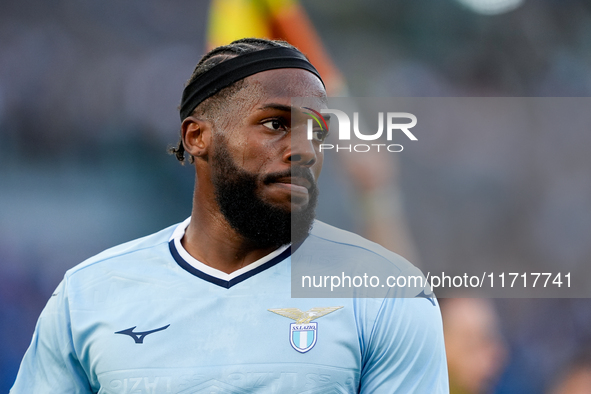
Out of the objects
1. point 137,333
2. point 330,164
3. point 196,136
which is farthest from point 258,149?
point 330,164

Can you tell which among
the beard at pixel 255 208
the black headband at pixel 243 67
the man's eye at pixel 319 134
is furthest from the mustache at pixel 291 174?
the black headband at pixel 243 67

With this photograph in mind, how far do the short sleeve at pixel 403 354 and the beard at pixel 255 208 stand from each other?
396 mm

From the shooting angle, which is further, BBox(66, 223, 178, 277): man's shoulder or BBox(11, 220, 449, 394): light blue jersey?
BBox(66, 223, 178, 277): man's shoulder

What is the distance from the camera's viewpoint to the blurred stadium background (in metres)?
4.02

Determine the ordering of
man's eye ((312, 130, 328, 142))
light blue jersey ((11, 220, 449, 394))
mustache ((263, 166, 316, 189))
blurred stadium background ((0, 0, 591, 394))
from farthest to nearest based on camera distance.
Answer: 1. blurred stadium background ((0, 0, 591, 394))
2. man's eye ((312, 130, 328, 142))
3. mustache ((263, 166, 316, 189))
4. light blue jersey ((11, 220, 449, 394))

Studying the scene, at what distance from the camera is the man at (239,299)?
5.57 feet

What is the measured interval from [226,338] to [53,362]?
23.5 inches

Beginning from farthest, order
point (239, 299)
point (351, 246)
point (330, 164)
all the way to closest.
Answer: point (330, 164) → point (351, 246) → point (239, 299)

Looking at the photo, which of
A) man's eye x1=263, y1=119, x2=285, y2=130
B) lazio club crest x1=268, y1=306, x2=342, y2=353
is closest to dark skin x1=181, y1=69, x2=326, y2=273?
man's eye x1=263, y1=119, x2=285, y2=130

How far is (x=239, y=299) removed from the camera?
71.4 inches

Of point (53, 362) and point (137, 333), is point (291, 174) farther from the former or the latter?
point (53, 362)

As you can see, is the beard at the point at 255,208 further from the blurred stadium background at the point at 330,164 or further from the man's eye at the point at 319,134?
the blurred stadium background at the point at 330,164

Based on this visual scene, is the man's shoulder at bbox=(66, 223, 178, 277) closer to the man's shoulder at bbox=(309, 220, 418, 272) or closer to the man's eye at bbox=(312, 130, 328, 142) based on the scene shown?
the man's shoulder at bbox=(309, 220, 418, 272)

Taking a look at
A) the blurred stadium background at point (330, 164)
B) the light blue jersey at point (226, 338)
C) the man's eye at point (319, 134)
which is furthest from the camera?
the blurred stadium background at point (330, 164)
